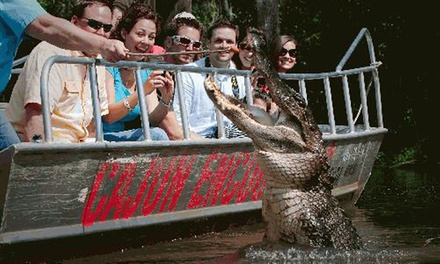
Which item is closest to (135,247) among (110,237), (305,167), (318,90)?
(110,237)

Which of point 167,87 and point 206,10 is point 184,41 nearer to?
point 167,87

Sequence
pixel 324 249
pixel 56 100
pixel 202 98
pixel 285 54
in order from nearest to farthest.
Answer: pixel 324 249 → pixel 56 100 → pixel 202 98 → pixel 285 54

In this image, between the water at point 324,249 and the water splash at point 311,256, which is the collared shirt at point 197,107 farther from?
the water splash at point 311,256

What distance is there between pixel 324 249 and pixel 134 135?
1829mm

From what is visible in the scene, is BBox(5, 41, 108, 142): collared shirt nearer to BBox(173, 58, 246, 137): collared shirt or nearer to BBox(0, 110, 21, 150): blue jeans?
BBox(0, 110, 21, 150): blue jeans

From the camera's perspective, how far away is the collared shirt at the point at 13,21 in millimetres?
5258

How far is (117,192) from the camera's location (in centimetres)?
653

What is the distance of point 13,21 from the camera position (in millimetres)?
5277

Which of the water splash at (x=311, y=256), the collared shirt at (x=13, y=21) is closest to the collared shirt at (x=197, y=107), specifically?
the water splash at (x=311, y=256)

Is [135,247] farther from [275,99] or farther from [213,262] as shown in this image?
[275,99]

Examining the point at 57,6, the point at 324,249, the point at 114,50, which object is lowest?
the point at 324,249

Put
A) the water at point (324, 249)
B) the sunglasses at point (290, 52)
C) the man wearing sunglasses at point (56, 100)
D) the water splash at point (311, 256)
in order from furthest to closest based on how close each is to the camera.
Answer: the sunglasses at point (290, 52) < the man wearing sunglasses at point (56, 100) < the water at point (324, 249) < the water splash at point (311, 256)

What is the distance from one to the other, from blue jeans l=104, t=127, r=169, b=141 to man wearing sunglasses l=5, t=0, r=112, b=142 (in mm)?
230

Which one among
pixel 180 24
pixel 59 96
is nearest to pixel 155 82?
pixel 59 96
